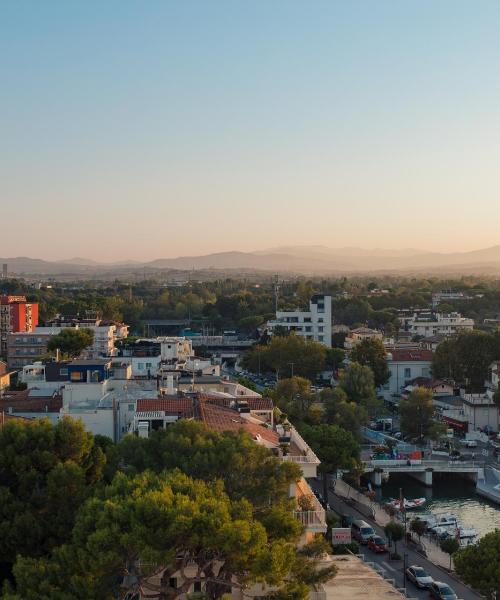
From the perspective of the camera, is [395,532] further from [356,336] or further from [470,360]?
[356,336]

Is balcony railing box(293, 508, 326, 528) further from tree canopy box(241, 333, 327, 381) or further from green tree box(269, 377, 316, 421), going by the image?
tree canopy box(241, 333, 327, 381)

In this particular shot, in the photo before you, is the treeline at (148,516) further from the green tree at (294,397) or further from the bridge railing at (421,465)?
the bridge railing at (421,465)

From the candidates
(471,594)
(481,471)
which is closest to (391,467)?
(481,471)

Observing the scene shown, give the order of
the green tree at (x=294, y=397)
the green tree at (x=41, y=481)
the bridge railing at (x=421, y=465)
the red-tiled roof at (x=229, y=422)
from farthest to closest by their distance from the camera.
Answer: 1. the green tree at (x=294, y=397)
2. the bridge railing at (x=421, y=465)
3. the red-tiled roof at (x=229, y=422)
4. the green tree at (x=41, y=481)

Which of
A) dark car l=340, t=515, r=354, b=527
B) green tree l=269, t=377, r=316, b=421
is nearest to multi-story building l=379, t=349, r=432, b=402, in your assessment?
green tree l=269, t=377, r=316, b=421

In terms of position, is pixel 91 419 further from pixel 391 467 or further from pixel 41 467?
pixel 391 467

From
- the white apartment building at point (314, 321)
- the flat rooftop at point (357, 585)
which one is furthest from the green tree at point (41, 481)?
the white apartment building at point (314, 321)
